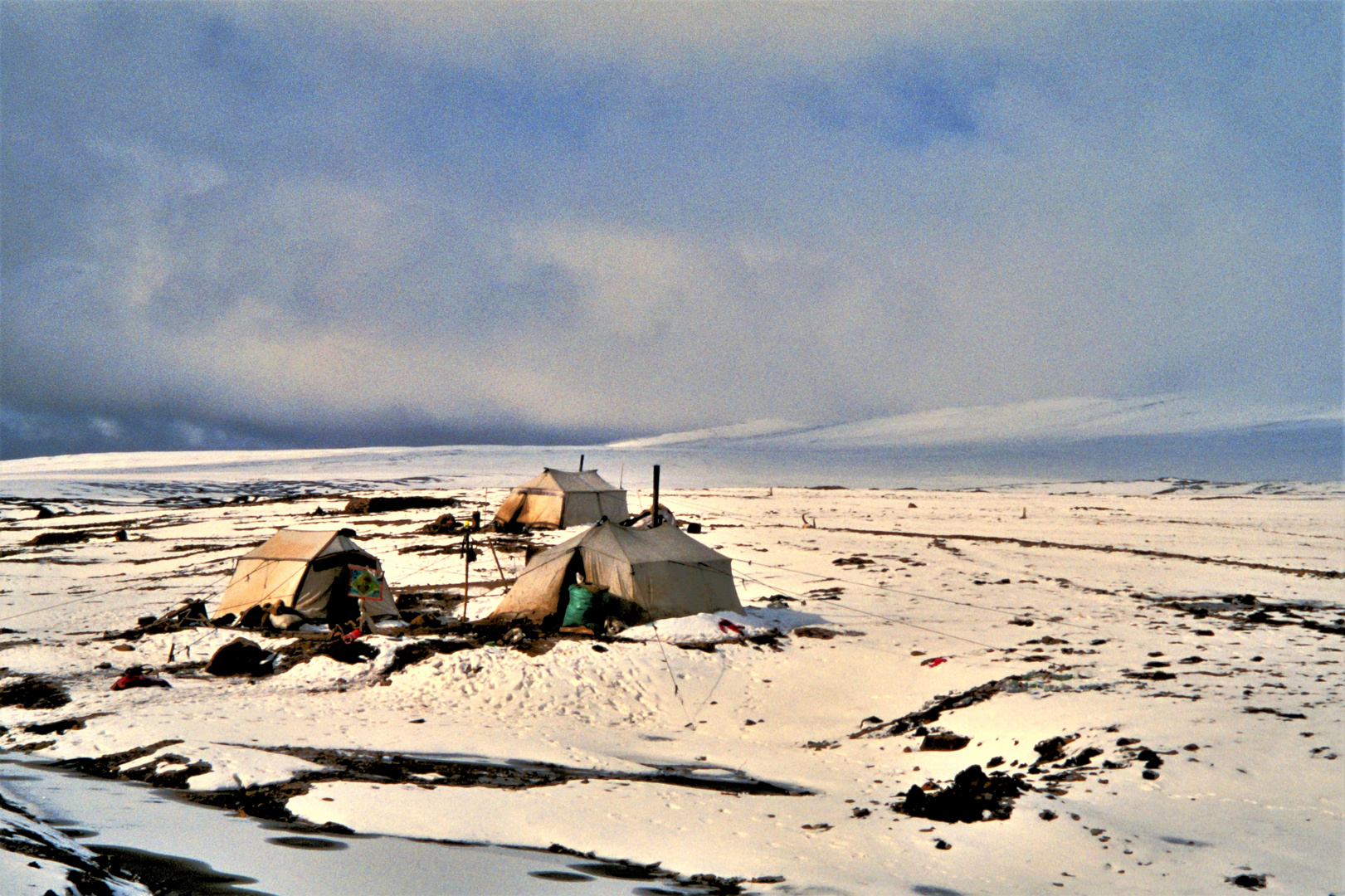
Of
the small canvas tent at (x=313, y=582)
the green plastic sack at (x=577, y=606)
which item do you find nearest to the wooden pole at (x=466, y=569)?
the small canvas tent at (x=313, y=582)

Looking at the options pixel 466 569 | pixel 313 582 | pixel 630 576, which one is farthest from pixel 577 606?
pixel 313 582

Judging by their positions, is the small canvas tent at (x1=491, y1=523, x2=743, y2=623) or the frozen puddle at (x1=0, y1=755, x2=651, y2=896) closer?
the frozen puddle at (x1=0, y1=755, x2=651, y2=896)

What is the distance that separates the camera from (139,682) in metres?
14.2

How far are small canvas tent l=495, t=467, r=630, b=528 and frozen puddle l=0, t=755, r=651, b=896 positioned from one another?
102ft

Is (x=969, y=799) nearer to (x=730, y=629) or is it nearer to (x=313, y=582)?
(x=730, y=629)

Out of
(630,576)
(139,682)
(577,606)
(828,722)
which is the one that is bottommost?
(828,722)

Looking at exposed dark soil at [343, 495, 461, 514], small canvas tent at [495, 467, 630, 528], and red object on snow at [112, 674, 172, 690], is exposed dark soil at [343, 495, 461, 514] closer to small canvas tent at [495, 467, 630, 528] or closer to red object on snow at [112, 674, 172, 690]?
small canvas tent at [495, 467, 630, 528]

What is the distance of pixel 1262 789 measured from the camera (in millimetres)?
8398

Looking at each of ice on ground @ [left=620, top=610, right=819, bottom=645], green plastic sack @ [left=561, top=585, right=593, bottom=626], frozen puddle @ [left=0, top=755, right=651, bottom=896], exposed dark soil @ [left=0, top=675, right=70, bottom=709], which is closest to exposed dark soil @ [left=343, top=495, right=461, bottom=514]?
green plastic sack @ [left=561, top=585, right=593, bottom=626]

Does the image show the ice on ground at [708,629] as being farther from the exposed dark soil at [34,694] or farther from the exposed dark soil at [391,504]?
the exposed dark soil at [391,504]

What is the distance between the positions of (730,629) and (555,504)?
23.1m

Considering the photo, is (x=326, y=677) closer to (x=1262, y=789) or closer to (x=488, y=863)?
(x=488, y=863)

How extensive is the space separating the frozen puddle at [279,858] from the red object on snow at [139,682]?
6.21 meters

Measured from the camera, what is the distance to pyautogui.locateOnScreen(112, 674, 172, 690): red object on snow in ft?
46.0
